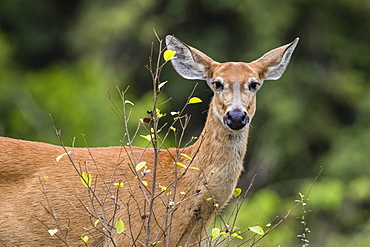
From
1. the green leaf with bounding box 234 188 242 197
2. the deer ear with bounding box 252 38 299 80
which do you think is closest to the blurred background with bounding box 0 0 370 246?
the deer ear with bounding box 252 38 299 80

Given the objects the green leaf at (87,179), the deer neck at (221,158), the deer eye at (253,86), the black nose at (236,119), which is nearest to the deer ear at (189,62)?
the deer eye at (253,86)

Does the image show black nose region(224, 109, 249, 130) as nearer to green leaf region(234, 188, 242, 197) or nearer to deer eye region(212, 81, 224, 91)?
deer eye region(212, 81, 224, 91)

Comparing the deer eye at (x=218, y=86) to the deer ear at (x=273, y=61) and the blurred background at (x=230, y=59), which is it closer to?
the deer ear at (x=273, y=61)

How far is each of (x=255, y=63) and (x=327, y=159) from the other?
11.2 meters

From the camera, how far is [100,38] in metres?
21.5

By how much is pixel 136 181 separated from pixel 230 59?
502 inches

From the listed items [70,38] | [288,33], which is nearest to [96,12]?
[70,38]

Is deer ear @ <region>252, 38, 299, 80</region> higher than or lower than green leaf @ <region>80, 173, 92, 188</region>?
higher

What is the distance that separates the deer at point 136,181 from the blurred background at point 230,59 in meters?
8.74

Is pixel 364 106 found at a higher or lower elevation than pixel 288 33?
lower

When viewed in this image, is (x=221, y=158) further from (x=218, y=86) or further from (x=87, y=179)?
(x=87, y=179)

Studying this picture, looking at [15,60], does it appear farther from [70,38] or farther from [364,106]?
[364,106]

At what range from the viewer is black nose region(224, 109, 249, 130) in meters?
7.64

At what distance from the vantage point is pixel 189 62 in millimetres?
8297
